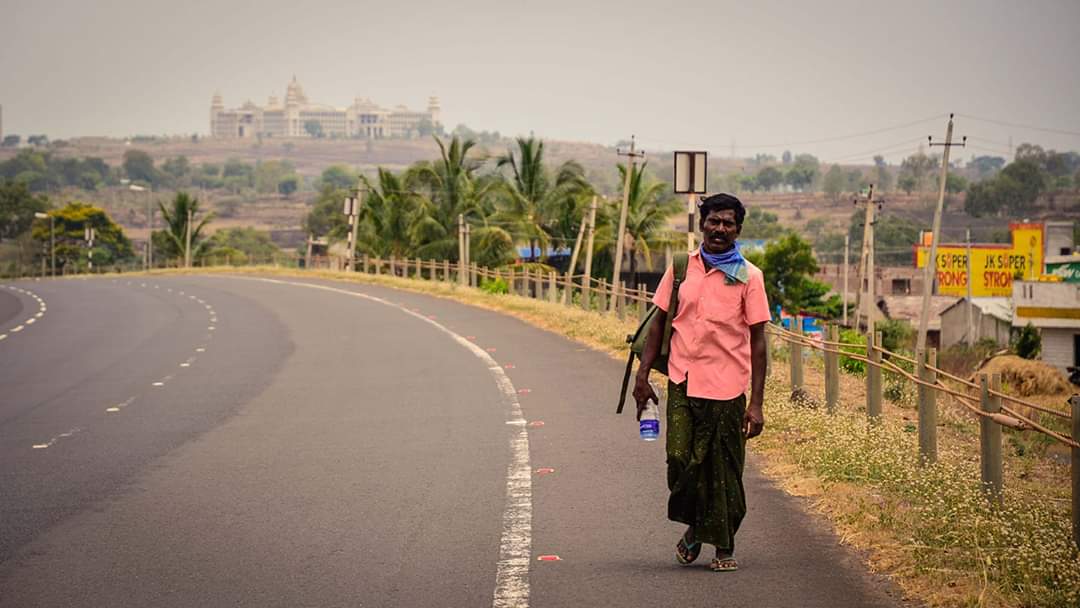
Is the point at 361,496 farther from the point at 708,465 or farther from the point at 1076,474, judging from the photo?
the point at 1076,474

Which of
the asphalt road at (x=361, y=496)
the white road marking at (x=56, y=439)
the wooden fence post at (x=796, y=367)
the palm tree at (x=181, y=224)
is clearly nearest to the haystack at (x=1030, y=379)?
the asphalt road at (x=361, y=496)

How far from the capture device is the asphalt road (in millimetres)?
6625

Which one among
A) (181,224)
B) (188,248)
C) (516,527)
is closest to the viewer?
(516,527)

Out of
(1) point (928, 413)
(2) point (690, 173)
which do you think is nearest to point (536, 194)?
(2) point (690, 173)

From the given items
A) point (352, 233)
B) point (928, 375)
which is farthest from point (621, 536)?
point (352, 233)

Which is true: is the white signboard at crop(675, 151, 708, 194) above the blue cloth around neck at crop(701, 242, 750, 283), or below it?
above

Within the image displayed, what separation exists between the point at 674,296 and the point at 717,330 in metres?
0.32

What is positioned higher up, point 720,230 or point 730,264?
point 720,230

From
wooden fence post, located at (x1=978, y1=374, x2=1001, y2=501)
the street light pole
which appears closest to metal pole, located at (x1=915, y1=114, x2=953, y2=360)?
wooden fence post, located at (x1=978, y1=374, x2=1001, y2=501)

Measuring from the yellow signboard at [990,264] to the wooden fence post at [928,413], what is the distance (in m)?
69.6

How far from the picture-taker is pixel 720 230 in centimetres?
685

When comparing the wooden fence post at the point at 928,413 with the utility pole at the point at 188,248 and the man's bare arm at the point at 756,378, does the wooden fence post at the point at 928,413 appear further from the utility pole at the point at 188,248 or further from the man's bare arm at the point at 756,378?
the utility pole at the point at 188,248

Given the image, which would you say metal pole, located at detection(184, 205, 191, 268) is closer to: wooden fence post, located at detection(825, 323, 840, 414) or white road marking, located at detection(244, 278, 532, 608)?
white road marking, located at detection(244, 278, 532, 608)

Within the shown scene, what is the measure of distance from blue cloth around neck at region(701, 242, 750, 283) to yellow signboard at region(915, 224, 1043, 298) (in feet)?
239
